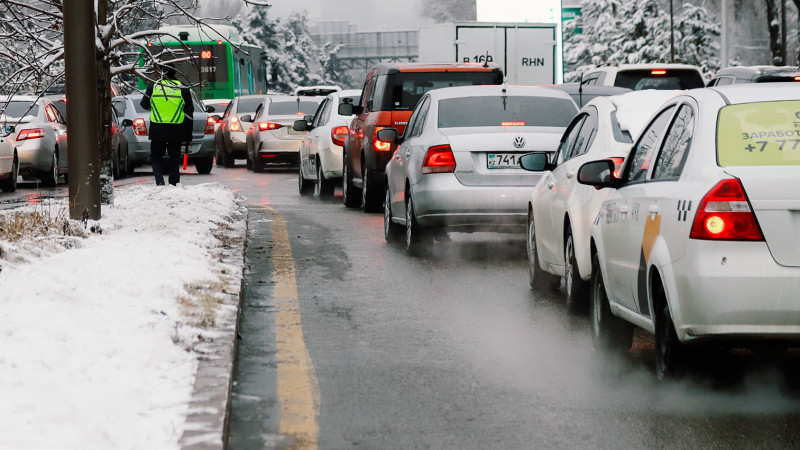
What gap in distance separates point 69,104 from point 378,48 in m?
119

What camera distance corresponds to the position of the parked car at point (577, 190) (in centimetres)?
895

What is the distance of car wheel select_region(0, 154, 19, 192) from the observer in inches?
937

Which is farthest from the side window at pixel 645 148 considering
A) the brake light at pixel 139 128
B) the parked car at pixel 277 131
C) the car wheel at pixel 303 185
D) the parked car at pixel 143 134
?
the brake light at pixel 139 128

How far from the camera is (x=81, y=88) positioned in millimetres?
11625

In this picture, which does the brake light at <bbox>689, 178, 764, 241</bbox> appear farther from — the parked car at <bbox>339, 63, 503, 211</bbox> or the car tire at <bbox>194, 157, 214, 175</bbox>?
the car tire at <bbox>194, 157, 214, 175</bbox>

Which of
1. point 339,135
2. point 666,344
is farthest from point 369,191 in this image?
point 666,344

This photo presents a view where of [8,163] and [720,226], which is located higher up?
[720,226]

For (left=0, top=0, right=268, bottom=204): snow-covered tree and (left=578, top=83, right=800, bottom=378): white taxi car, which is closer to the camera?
(left=578, top=83, right=800, bottom=378): white taxi car

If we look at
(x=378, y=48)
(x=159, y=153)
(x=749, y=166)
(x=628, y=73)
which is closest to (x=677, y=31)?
(x=378, y=48)

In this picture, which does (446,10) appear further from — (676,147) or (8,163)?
(676,147)

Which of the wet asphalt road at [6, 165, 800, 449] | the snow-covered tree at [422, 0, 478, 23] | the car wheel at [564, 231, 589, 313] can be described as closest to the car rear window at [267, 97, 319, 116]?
the wet asphalt road at [6, 165, 800, 449]

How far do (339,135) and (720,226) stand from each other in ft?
50.5

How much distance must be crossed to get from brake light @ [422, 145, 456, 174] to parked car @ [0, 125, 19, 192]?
40.1 ft

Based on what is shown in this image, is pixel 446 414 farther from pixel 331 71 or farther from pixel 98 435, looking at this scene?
pixel 331 71
